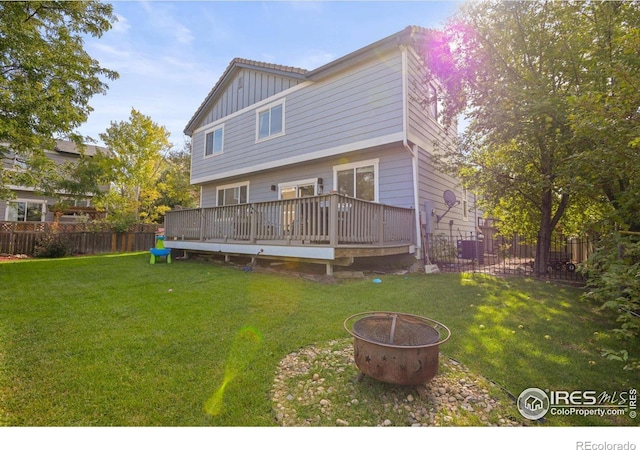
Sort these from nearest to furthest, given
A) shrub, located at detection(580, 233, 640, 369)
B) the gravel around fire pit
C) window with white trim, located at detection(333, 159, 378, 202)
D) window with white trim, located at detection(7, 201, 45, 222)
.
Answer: the gravel around fire pit, shrub, located at detection(580, 233, 640, 369), window with white trim, located at detection(333, 159, 378, 202), window with white trim, located at detection(7, 201, 45, 222)

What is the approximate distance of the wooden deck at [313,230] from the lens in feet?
20.2

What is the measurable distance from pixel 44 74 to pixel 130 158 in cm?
1086

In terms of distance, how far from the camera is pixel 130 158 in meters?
17.9

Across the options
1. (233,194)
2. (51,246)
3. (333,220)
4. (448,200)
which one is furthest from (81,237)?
(448,200)

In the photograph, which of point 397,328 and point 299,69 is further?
point 299,69

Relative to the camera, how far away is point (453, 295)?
5.21 metres

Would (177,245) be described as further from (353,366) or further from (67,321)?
(353,366)

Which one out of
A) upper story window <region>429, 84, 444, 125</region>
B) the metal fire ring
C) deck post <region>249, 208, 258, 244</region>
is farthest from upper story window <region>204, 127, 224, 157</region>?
the metal fire ring

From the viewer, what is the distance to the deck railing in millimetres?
6148

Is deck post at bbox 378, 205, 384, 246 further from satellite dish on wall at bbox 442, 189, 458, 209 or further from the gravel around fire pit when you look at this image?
the gravel around fire pit

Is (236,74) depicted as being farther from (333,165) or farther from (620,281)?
(620,281)

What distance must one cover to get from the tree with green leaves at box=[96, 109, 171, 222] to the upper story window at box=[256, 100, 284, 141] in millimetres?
10533

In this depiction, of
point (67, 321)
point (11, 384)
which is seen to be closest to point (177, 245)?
point (67, 321)

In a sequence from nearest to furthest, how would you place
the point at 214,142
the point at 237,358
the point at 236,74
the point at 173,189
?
the point at 237,358, the point at 236,74, the point at 214,142, the point at 173,189
